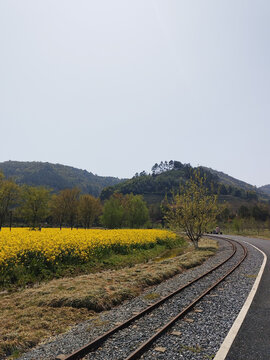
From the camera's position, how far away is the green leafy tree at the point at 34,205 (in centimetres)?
3962

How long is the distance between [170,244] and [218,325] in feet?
85.1

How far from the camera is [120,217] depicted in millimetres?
62594

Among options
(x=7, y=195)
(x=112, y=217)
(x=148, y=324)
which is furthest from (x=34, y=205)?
(x=148, y=324)

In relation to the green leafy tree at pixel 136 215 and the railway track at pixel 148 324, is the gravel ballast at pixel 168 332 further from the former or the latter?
the green leafy tree at pixel 136 215

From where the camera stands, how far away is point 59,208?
189ft

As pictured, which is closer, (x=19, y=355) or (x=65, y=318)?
(x=19, y=355)

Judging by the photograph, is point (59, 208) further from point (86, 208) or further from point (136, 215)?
point (136, 215)

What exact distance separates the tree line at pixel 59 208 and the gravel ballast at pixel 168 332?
1300 inches

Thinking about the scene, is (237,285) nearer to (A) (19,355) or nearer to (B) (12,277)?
(A) (19,355)

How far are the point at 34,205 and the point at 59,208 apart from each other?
1772cm

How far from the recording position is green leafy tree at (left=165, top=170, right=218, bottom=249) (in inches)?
1101

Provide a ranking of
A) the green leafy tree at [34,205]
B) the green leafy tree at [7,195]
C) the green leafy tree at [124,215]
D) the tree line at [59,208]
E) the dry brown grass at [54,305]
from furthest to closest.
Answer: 1. the green leafy tree at [124,215]
2. the tree line at [59,208]
3. the green leafy tree at [34,205]
4. the green leafy tree at [7,195]
5. the dry brown grass at [54,305]


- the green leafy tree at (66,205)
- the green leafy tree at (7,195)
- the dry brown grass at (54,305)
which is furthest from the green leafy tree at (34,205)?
the dry brown grass at (54,305)

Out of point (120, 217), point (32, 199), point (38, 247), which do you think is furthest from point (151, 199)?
point (38, 247)
